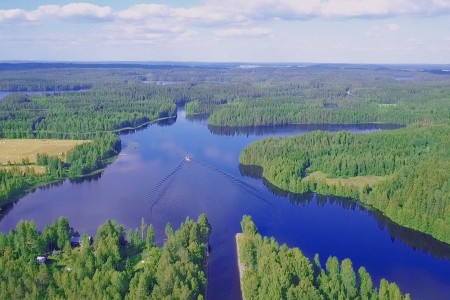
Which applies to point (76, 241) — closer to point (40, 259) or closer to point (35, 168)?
point (40, 259)

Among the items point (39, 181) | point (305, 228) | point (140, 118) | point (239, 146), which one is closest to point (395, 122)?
point (239, 146)

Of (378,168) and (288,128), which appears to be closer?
(378,168)

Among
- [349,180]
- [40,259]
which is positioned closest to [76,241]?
[40,259]

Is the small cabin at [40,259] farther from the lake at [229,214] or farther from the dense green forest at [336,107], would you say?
the dense green forest at [336,107]

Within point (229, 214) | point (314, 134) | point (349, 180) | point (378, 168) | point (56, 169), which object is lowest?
point (229, 214)

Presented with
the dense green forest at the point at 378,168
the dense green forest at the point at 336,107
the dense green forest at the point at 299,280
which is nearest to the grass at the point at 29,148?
the dense green forest at the point at 378,168

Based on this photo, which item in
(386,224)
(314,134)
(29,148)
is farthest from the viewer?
(29,148)

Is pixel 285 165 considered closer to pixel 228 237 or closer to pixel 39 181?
pixel 228 237
